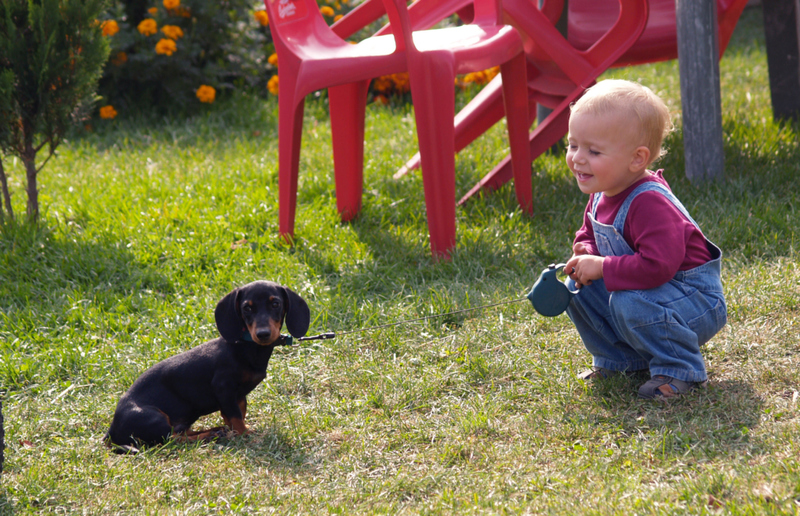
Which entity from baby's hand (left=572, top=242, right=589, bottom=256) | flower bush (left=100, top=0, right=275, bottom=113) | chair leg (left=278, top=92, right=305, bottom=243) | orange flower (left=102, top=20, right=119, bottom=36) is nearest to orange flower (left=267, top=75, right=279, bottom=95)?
flower bush (left=100, top=0, right=275, bottom=113)

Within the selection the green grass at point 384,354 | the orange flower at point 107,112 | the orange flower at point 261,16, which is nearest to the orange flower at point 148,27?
the orange flower at point 107,112

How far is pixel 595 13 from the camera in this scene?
Answer: 475 cm

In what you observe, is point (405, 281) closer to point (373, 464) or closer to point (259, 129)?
point (373, 464)

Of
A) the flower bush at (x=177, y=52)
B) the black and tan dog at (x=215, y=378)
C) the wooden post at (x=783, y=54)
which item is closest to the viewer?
the black and tan dog at (x=215, y=378)

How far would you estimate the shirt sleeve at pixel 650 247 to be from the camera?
89.4 inches

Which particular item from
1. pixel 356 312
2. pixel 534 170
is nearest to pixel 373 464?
pixel 356 312

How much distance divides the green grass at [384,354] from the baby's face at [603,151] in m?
0.72

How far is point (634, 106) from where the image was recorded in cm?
229

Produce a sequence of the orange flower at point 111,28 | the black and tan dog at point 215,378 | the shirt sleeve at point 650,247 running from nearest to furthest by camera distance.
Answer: the shirt sleeve at point 650,247, the black and tan dog at point 215,378, the orange flower at point 111,28

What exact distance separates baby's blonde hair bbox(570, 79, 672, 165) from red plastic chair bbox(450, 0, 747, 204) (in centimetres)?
192

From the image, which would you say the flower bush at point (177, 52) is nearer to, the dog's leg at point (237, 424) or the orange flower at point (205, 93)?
the orange flower at point (205, 93)

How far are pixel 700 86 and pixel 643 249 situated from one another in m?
2.22

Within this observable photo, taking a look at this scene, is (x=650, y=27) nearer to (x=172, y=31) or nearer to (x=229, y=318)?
(x=229, y=318)

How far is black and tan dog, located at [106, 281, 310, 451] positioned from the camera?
237 centimetres
